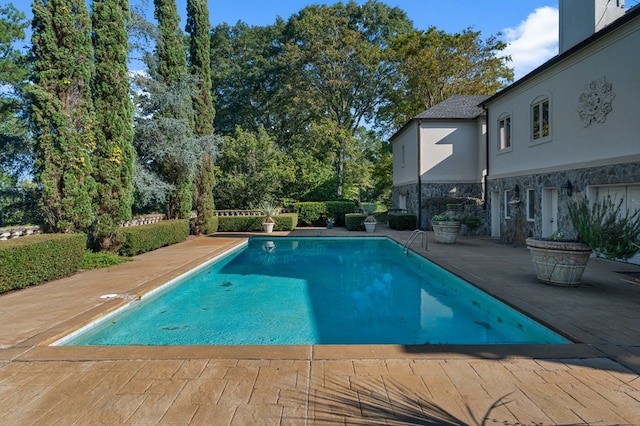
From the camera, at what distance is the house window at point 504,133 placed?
14.1 m

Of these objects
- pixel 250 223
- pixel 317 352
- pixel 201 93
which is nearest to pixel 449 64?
pixel 201 93

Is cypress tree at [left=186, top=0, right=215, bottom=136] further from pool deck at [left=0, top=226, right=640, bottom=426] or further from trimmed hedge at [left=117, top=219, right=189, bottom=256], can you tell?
pool deck at [left=0, top=226, right=640, bottom=426]

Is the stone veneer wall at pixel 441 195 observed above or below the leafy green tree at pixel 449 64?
below

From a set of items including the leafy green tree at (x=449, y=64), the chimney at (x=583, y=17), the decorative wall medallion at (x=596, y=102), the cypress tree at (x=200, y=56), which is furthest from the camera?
the leafy green tree at (x=449, y=64)

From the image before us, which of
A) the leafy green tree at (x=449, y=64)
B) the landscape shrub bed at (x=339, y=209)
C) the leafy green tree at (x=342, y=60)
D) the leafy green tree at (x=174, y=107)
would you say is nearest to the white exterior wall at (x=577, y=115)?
the landscape shrub bed at (x=339, y=209)

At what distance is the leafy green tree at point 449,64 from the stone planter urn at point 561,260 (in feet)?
66.7

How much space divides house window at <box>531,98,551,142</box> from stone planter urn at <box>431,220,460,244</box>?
12.2 feet

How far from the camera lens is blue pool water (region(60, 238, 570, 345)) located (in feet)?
17.3

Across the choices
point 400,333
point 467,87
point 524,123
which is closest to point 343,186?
point 467,87

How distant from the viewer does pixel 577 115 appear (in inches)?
393

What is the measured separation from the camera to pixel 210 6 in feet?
56.0

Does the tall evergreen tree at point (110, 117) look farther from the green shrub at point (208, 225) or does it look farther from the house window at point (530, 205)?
the house window at point (530, 205)

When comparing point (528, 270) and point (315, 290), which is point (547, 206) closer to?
point (528, 270)

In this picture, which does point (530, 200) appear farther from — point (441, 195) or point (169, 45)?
point (169, 45)
